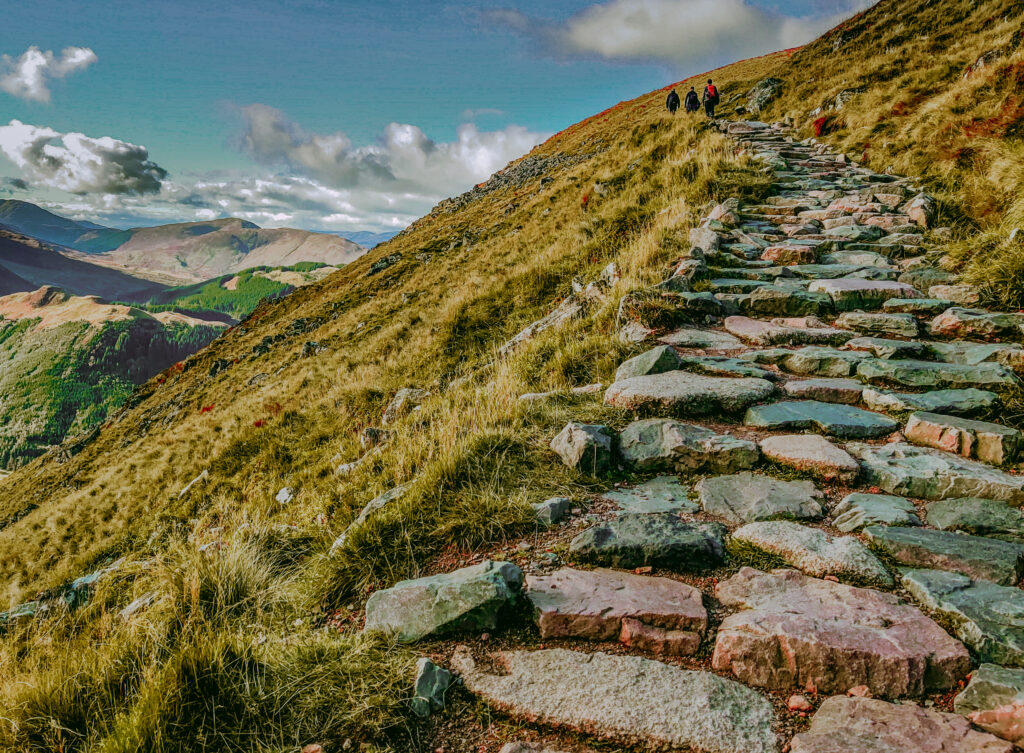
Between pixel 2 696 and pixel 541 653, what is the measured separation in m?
2.41

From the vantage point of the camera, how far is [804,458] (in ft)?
11.3

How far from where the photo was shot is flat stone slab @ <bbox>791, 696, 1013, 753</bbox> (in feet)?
5.32

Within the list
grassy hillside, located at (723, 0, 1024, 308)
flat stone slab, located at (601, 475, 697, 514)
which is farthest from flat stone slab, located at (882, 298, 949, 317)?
flat stone slab, located at (601, 475, 697, 514)

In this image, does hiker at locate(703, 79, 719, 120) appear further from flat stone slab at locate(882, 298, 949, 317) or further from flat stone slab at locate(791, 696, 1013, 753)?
flat stone slab at locate(791, 696, 1013, 753)

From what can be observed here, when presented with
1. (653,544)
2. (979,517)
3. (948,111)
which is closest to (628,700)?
(653,544)

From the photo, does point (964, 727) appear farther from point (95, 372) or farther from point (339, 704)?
point (95, 372)

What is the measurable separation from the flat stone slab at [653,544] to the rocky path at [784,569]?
0.04 feet

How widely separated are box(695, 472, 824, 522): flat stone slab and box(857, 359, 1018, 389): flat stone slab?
1.94m

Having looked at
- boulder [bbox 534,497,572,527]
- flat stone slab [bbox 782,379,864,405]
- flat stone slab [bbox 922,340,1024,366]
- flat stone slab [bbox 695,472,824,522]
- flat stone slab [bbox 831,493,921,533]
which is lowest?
flat stone slab [bbox 831,493,921,533]

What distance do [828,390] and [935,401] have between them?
725 millimetres

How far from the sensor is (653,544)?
280 cm

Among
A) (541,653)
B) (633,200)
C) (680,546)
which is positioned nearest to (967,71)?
(633,200)

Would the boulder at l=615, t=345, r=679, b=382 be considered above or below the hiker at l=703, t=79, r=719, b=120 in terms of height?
below

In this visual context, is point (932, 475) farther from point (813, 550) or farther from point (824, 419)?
point (813, 550)
